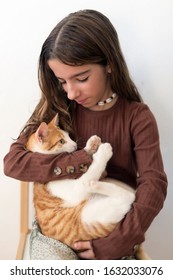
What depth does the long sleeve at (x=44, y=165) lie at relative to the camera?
976 mm

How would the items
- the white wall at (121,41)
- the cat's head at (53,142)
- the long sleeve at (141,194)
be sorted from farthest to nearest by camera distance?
the white wall at (121,41)
the cat's head at (53,142)
the long sleeve at (141,194)

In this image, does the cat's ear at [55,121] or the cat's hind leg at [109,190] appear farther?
the cat's ear at [55,121]

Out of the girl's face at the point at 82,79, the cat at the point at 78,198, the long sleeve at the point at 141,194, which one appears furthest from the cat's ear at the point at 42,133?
the long sleeve at the point at 141,194

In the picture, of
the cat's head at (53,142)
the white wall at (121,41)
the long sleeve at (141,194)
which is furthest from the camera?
the white wall at (121,41)

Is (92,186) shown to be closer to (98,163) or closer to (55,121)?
(98,163)

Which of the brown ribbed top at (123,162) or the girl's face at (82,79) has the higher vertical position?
the girl's face at (82,79)

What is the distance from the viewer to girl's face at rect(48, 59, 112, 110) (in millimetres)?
951

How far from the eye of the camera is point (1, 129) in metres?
1.31

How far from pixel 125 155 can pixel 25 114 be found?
0.40m

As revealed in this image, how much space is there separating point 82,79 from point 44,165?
247 mm

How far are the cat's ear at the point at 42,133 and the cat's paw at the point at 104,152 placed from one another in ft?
0.50

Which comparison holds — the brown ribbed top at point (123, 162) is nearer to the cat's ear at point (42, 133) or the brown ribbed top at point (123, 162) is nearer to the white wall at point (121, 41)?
the cat's ear at point (42, 133)

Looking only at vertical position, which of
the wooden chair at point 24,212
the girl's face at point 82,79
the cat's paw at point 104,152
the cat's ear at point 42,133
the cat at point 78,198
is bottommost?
the wooden chair at point 24,212
